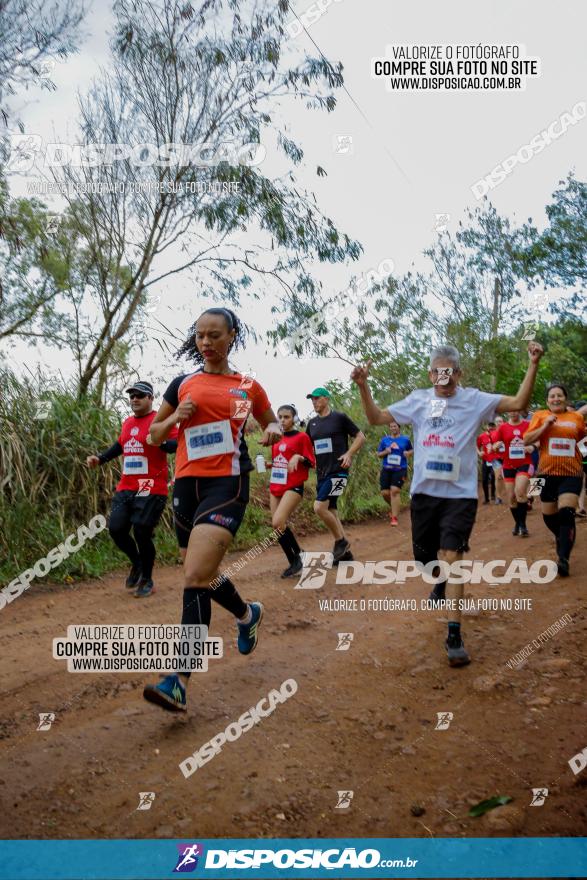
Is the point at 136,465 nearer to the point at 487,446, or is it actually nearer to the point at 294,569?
the point at 294,569

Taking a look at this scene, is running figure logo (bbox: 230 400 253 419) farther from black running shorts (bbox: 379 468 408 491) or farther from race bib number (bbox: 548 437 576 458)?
black running shorts (bbox: 379 468 408 491)

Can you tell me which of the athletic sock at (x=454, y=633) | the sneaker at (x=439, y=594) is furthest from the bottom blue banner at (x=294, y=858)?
the sneaker at (x=439, y=594)

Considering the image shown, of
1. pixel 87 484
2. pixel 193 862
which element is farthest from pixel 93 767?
pixel 87 484

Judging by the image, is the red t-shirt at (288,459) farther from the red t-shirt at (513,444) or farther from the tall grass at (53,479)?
the red t-shirt at (513,444)

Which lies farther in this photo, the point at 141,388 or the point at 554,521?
the point at 554,521

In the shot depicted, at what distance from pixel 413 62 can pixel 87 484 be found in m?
6.54

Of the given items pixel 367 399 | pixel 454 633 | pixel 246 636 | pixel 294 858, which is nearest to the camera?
pixel 294 858

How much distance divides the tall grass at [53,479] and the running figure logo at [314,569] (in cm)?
175

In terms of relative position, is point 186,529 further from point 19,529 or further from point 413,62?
point 413,62

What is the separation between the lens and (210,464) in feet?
13.9

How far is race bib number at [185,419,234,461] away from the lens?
4.22m

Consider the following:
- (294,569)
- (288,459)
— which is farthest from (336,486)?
(294,569)

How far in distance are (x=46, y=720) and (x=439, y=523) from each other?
2883 mm

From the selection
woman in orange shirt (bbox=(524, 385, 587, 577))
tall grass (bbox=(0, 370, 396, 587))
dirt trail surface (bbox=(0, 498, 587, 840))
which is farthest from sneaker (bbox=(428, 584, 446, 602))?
tall grass (bbox=(0, 370, 396, 587))
